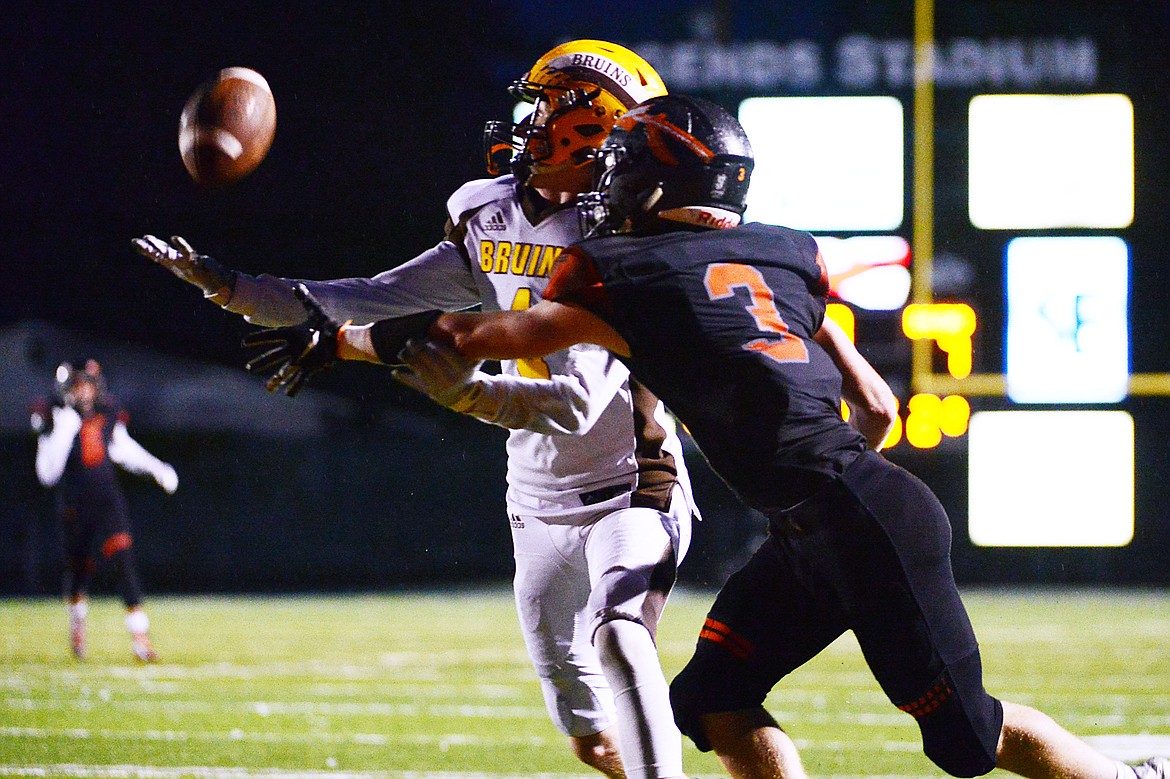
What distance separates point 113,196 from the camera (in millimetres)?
17594

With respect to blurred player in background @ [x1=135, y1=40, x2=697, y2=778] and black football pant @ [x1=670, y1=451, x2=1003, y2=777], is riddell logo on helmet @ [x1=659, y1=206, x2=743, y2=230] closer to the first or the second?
blurred player in background @ [x1=135, y1=40, x2=697, y2=778]

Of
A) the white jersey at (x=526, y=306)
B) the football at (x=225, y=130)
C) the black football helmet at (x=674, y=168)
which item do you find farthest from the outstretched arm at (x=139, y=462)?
the black football helmet at (x=674, y=168)

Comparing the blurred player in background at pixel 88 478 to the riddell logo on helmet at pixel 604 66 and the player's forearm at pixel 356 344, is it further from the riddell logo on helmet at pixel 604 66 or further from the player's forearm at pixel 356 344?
the player's forearm at pixel 356 344

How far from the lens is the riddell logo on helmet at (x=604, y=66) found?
3.59 meters

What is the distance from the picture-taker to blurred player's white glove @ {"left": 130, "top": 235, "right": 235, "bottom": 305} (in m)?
3.46

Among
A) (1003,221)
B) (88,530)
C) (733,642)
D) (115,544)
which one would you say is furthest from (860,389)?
(1003,221)

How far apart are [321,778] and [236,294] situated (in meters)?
1.75

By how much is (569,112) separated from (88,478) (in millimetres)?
5642

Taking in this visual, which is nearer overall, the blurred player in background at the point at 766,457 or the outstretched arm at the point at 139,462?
the blurred player in background at the point at 766,457

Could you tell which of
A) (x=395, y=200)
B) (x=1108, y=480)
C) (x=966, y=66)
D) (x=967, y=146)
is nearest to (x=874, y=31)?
(x=966, y=66)

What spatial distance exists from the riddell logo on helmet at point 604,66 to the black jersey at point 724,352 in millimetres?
804

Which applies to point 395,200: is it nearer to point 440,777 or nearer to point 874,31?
point 874,31

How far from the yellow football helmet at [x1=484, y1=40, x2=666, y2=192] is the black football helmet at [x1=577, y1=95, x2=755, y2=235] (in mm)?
463

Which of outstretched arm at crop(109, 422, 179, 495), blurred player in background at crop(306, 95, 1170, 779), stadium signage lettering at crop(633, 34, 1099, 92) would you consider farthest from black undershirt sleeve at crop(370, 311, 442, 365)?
stadium signage lettering at crop(633, 34, 1099, 92)
